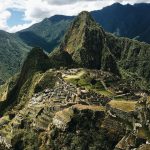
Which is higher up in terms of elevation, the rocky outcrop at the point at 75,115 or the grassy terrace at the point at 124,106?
the grassy terrace at the point at 124,106

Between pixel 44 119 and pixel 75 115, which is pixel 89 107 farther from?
pixel 44 119

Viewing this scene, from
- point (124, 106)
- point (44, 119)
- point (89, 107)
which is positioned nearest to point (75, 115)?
point (89, 107)

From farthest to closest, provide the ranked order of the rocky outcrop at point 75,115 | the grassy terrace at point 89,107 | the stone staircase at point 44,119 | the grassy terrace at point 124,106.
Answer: the stone staircase at point 44,119 → the grassy terrace at point 89,107 → the rocky outcrop at point 75,115 → the grassy terrace at point 124,106

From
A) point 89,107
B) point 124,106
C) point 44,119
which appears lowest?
point 44,119

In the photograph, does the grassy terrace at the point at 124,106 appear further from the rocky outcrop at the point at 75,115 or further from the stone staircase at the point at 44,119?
the stone staircase at the point at 44,119

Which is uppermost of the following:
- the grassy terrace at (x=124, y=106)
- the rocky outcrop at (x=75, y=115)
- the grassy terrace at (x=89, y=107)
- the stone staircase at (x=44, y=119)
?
the grassy terrace at (x=124, y=106)

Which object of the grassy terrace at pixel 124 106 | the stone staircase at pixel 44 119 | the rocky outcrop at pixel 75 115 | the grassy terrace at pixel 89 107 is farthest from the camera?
the stone staircase at pixel 44 119

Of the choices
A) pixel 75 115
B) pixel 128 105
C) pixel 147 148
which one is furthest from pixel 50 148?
pixel 147 148

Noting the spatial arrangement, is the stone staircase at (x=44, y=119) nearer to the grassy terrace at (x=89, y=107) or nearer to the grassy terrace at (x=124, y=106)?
the grassy terrace at (x=89, y=107)

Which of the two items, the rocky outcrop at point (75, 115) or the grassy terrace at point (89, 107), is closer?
Answer: the rocky outcrop at point (75, 115)

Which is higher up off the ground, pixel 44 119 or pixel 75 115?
pixel 75 115

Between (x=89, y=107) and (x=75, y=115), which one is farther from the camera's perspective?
(x=89, y=107)

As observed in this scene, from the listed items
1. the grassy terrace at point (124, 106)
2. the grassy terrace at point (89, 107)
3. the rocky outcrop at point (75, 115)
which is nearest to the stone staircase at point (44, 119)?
the rocky outcrop at point (75, 115)
